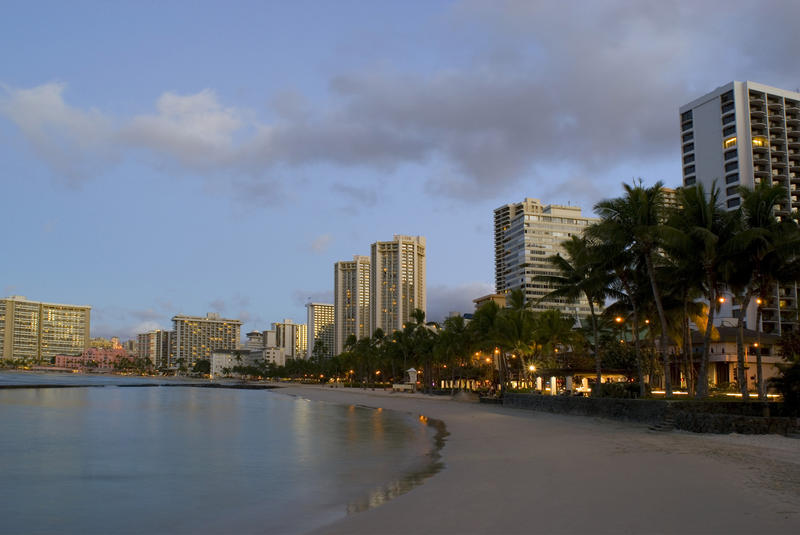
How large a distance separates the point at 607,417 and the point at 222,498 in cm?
2162

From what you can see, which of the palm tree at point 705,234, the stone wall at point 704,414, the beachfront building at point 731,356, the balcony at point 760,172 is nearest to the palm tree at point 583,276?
the palm tree at point 705,234

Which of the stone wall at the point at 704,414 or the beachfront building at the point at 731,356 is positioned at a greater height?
the beachfront building at the point at 731,356

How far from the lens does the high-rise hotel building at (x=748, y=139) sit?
300 ft

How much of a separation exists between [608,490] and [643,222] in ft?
62.4

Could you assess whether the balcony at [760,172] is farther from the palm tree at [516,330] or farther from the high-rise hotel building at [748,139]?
the palm tree at [516,330]

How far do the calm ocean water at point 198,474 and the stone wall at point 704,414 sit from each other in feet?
28.9

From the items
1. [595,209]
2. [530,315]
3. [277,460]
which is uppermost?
[595,209]

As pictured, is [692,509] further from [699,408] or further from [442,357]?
[442,357]

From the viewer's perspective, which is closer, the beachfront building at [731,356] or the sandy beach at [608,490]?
the sandy beach at [608,490]

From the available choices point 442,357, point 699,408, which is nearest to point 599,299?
point 699,408

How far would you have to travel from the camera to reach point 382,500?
44.9 ft

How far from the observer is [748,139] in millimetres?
91812

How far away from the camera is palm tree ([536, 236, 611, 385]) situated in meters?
33.4

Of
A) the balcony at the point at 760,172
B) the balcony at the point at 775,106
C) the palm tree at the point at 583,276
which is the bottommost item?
the palm tree at the point at 583,276
